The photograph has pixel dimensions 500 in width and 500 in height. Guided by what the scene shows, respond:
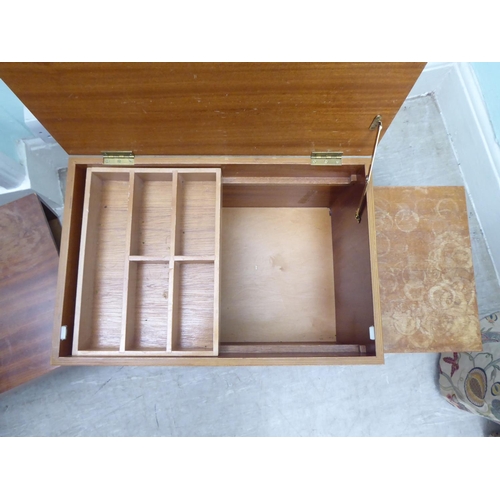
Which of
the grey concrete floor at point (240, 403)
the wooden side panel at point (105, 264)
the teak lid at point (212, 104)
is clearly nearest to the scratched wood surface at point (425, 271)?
the teak lid at point (212, 104)

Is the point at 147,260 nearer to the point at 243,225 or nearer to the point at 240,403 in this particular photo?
the point at 243,225

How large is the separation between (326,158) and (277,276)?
18.4 inches

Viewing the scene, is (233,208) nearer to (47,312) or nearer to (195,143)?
(195,143)

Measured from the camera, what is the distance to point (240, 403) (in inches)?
56.2

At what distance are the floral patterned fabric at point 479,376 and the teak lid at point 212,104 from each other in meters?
0.81

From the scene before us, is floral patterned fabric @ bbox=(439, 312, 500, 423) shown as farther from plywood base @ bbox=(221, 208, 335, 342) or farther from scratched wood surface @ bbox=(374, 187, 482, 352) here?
plywood base @ bbox=(221, 208, 335, 342)

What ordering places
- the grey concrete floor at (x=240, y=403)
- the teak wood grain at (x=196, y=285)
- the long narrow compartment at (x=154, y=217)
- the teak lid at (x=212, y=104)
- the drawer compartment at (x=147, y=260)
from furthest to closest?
the grey concrete floor at (x=240, y=403) → the long narrow compartment at (x=154, y=217) → the drawer compartment at (x=147, y=260) → the teak wood grain at (x=196, y=285) → the teak lid at (x=212, y=104)

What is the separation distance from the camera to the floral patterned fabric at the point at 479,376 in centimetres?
115

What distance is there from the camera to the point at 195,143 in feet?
3.08

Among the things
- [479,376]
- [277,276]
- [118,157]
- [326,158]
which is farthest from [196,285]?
[479,376]

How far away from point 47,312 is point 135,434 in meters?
0.61

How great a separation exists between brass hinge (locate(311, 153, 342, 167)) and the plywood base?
337 mm

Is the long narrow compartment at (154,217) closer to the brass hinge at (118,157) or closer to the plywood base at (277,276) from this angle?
the brass hinge at (118,157)
